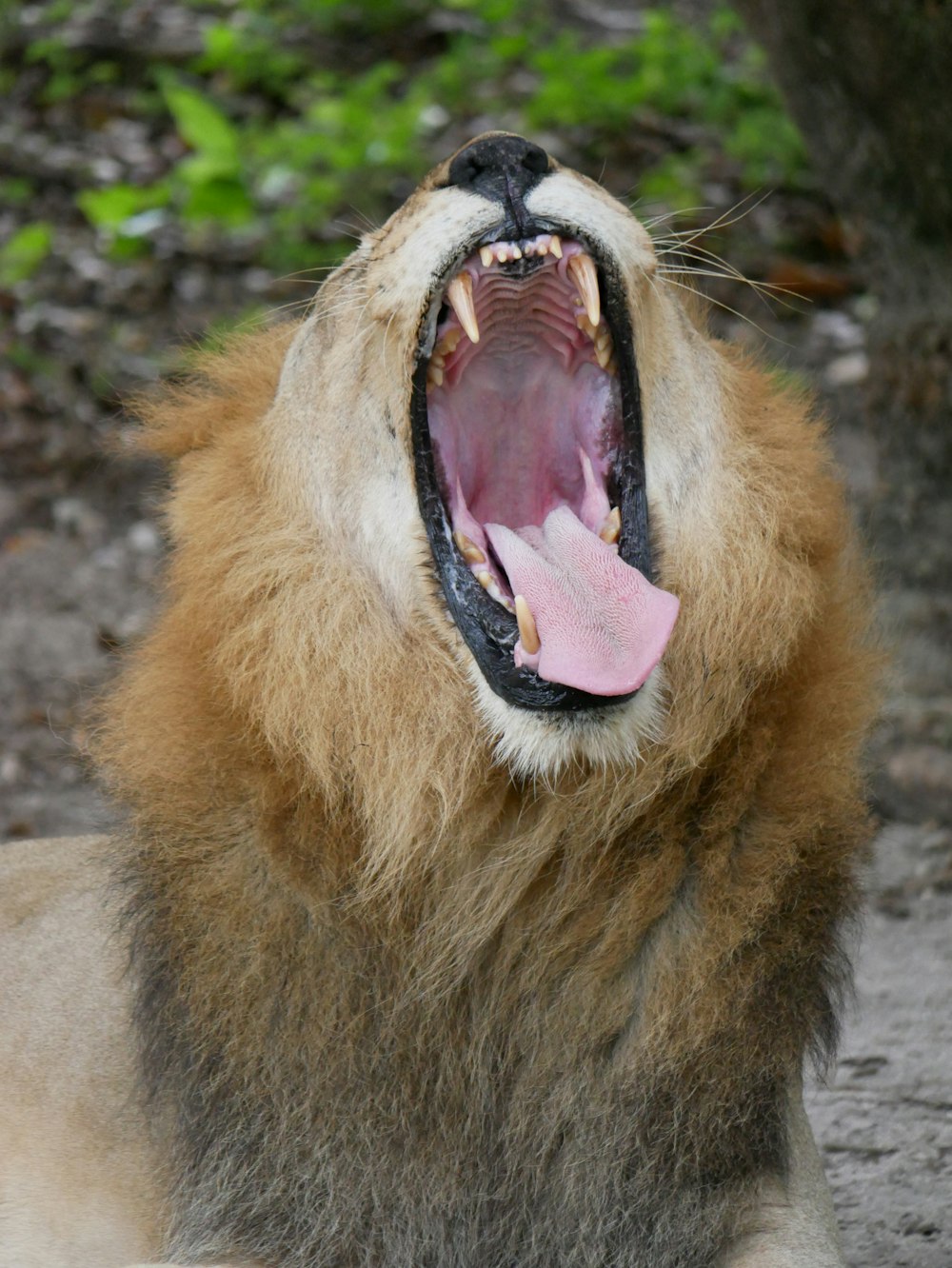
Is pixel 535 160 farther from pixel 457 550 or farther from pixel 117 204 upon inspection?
pixel 117 204

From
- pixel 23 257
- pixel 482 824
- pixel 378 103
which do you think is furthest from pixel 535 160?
pixel 378 103

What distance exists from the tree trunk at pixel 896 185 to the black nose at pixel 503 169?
7.64 feet

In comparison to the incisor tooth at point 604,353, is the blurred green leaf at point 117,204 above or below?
above

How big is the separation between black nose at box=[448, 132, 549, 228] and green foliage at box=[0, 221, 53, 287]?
6337mm

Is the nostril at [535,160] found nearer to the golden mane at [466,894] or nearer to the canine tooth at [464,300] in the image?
the golden mane at [466,894]

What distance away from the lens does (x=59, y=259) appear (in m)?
9.16

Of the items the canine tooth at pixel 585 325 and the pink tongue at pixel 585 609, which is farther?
the canine tooth at pixel 585 325

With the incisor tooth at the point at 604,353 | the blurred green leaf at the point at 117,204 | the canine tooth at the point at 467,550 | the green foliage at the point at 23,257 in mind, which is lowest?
the canine tooth at the point at 467,550

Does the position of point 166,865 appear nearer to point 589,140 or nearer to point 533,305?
point 533,305

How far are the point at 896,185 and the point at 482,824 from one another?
10.7 ft

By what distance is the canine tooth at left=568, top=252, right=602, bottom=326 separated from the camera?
3.00 meters

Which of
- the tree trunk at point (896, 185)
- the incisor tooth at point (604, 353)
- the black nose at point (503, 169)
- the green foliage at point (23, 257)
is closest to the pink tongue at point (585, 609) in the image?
the incisor tooth at point (604, 353)

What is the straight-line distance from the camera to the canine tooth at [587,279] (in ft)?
9.84

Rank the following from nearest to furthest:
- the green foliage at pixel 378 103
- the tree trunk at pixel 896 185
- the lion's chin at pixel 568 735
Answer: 1. the lion's chin at pixel 568 735
2. the tree trunk at pixel 896 185
3. the green foliage at pixel 378 103
